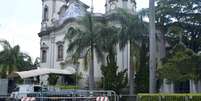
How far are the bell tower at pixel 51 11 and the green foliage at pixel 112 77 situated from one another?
52.6ft

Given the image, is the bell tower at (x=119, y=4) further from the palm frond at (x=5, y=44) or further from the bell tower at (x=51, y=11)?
the palm frond at (x=5, y=44)

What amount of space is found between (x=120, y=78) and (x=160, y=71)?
7148 millimetres

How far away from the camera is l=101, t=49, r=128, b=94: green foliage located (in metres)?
37.2

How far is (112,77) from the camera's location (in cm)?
3744

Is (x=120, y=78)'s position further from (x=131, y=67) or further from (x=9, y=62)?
(x=9, y=62)

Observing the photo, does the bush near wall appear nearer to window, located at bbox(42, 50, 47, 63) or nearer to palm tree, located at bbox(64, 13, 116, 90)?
palm tree, located at bbox(64, 13, 116, 90)

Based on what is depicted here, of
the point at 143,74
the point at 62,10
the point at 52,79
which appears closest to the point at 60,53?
the point at 62,10

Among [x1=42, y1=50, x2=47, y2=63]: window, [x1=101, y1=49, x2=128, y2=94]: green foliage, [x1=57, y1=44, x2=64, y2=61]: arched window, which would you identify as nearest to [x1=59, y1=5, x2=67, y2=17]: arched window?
[x1=57, y1=44, x2=64, y2=61]: arched window

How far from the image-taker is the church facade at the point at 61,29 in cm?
4441

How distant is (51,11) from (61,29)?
16.8 feet

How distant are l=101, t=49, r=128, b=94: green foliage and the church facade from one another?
4.50 m

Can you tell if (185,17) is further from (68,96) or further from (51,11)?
(51,11)

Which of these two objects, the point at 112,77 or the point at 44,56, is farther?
the point at 44,56

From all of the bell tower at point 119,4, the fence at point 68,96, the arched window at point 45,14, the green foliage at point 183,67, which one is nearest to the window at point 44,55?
the arched window at point 45,14
